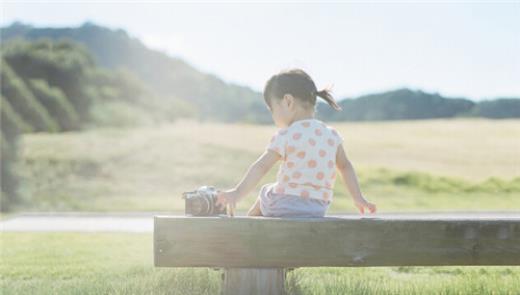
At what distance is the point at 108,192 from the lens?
1509 cm

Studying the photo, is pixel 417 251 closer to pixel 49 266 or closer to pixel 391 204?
pixel 49 266

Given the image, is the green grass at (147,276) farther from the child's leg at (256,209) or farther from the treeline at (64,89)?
the treeline at (64,89)

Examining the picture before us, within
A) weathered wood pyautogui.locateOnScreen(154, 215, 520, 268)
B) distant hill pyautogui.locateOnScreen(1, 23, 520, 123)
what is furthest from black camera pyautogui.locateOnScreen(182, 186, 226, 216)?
distant hill pyautogui.locateOnScreen(1, 23, 520, 123)

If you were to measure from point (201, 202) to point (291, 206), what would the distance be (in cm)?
47

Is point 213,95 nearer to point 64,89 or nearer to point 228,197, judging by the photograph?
point 64,89

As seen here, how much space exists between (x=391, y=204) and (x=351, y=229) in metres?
10.5

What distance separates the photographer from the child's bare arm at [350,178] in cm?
423

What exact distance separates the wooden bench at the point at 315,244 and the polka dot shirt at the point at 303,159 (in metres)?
A: 0.26

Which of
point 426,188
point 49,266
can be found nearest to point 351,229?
point 49,266

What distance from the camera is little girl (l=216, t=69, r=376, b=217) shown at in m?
4.05

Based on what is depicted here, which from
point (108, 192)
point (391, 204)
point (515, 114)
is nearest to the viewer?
point (391, 204)

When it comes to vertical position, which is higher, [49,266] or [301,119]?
[301,119]

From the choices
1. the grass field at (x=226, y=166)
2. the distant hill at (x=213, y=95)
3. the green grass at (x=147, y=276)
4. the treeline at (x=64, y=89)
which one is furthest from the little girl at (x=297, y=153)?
the treeline at (x=64, y=89)

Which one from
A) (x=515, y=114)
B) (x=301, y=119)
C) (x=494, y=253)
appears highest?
(x=515, y=114)
